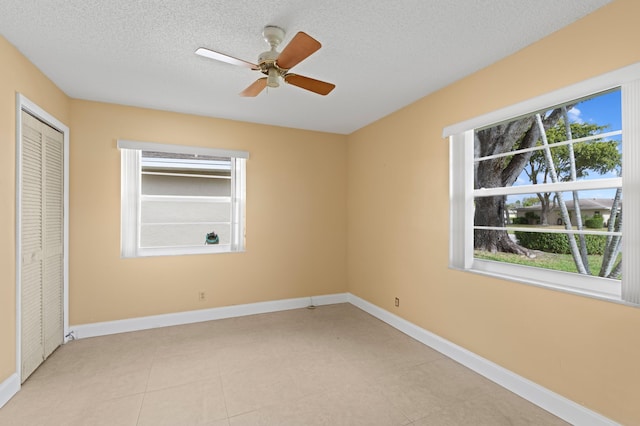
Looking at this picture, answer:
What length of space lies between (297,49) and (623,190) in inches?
79.9

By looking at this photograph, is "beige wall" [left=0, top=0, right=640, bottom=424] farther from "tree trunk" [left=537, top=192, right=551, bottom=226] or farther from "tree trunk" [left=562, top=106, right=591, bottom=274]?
"tree trunk" [left=537, top=192, right=551, bottom=226]

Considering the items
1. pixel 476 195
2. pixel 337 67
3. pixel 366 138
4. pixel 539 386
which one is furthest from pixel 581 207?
pixel 366 138

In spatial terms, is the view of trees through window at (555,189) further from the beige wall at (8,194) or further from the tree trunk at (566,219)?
the beige wall at (8,194)

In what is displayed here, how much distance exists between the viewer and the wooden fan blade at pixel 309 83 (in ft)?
6.76

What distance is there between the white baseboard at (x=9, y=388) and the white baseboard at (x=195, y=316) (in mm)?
987

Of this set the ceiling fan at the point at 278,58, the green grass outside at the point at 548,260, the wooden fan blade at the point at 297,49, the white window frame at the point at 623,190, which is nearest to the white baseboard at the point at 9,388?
the ceiling fan at the point at 278,58

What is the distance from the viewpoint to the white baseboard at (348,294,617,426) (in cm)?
181

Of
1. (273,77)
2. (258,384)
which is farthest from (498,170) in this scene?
(258,384)

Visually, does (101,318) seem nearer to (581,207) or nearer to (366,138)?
(366,138)

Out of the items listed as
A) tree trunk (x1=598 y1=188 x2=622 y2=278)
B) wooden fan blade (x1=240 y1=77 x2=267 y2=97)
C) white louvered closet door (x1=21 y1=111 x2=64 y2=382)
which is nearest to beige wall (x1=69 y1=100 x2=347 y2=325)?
white louvered closet door (x1=21 y1=111 x2=64 y2=382)

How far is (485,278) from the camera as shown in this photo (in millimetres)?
2422

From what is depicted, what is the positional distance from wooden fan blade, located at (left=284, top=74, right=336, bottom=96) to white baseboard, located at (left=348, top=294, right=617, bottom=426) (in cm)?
246

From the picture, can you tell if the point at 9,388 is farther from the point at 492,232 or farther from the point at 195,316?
the point at 492,232

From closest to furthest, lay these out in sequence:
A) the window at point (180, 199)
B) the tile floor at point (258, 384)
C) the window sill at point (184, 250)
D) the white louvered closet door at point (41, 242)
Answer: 1. the tile floor at point (258, 384)
2. the white louvered closet door at point (41, 242)
3. the window at point (180, 199)
4. the window sill at point (184, 250)
